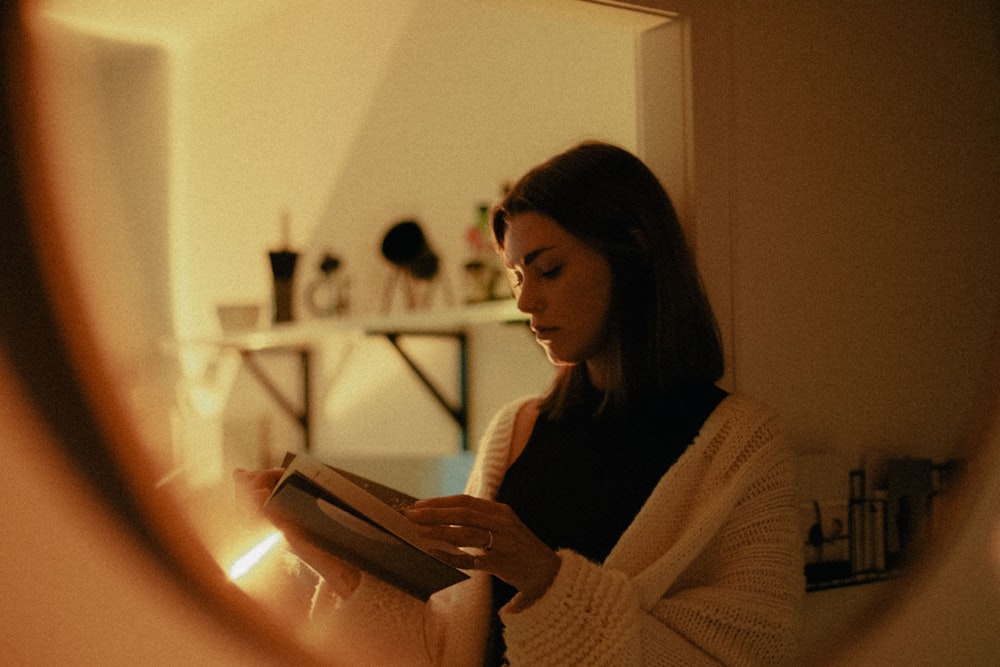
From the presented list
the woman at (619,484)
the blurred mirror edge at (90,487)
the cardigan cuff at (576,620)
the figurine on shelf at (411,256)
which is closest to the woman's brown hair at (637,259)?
the woman at (619,484)

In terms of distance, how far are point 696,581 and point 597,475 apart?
0.52 feet

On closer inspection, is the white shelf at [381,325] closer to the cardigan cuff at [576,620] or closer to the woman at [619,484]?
the woman at [619,484]

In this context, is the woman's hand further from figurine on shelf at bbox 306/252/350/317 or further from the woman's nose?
figurine on shelf at bbox 306/252/350/317

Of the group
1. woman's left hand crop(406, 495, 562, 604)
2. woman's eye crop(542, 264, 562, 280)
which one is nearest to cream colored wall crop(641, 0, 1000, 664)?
woman's eye crop(542, 264, 562, 280)

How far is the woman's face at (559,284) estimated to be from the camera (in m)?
0.92

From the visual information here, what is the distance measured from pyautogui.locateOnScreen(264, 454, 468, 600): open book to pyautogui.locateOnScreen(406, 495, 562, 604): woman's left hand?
0.01 metres

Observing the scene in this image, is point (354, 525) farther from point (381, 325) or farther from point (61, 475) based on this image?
point (381, 325)

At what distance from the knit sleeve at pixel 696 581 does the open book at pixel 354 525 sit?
0.43ft

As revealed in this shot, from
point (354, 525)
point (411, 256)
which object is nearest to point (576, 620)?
point (354, 525)

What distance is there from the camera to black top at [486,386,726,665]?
92 cm

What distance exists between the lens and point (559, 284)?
92 cm

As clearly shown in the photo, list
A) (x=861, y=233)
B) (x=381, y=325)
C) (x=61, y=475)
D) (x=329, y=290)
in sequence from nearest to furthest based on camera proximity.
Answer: (x=61, y=475)
(x=861, y=233)
(x=381, y=325)
(x=329, y=290)

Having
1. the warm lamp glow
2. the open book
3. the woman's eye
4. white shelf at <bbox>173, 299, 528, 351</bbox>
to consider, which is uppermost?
the woman's eye

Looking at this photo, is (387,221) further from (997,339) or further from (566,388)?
(997,339)
